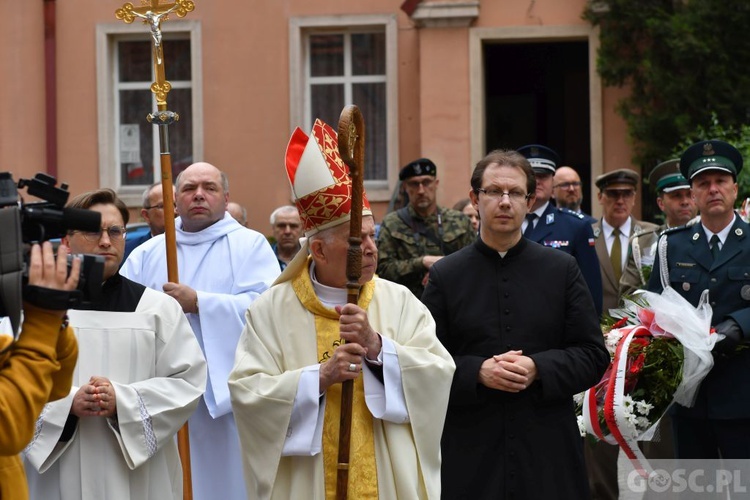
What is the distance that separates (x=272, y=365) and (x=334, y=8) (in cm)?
1172

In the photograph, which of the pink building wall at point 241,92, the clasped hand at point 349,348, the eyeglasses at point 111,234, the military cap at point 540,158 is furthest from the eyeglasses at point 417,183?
the pink building wall at point 241,92

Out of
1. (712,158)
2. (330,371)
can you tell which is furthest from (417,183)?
(330,371)

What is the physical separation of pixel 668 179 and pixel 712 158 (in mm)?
2142

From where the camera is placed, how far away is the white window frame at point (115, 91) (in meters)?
16.6

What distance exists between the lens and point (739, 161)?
23.9 ft

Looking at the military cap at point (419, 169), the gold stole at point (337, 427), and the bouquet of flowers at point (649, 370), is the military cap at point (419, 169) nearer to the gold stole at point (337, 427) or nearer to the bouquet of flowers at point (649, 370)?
the bouquet of flowers at point (649, 370)

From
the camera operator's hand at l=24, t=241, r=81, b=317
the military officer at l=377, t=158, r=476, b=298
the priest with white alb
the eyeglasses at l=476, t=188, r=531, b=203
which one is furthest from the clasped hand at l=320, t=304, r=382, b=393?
the military officer at l=377, t=158, r=476, b=298

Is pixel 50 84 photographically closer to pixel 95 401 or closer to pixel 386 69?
pixel 386 69

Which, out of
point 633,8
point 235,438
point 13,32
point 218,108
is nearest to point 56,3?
point 13,32

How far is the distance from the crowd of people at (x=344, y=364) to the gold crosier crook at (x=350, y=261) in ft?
0.06

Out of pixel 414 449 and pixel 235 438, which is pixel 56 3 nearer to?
pixel 235 438

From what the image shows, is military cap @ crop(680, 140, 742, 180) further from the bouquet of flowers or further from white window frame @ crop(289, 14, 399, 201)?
white window frame @ crop(289, 14, 399, 201)

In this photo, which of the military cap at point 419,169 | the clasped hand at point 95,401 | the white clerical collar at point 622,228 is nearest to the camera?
the clasped hand at point 95,401

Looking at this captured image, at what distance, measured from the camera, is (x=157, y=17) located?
23.5 ft
